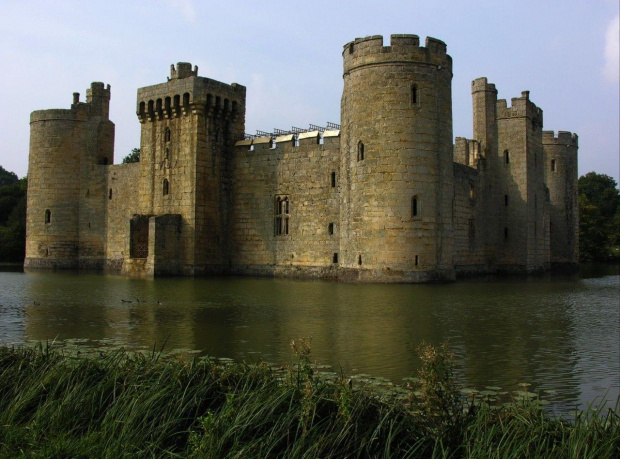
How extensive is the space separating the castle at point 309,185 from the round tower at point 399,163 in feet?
0.17

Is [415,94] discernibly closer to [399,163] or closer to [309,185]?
[399,163]

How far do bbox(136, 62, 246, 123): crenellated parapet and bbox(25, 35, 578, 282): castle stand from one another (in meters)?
0.06

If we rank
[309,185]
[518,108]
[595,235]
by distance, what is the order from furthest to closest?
[595,235] → [518,108] → [309,185]

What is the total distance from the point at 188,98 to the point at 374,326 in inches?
821

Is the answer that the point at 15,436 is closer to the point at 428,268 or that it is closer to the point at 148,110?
the point at 428,268

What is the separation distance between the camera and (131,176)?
35469mm

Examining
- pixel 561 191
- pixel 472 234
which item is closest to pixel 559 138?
pixel 561 191

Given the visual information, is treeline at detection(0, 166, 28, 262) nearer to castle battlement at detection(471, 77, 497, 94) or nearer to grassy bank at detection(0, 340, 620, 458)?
castle battlement at detection(471, 77, 497, 94)

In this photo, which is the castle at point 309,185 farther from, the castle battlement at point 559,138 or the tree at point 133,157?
the tree at point 133,157

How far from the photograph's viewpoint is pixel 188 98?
30.6 metres

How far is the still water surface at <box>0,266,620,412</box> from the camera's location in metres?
8.17

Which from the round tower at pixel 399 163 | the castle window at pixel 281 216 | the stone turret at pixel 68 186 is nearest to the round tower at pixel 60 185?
the stone turret at pixel 68 186

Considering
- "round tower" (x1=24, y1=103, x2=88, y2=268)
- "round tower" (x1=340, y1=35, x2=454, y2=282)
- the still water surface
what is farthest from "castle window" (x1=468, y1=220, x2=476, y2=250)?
"round tower" (x1=24, y1=103, x2=88, y2=268)

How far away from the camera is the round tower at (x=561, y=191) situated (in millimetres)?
43219
